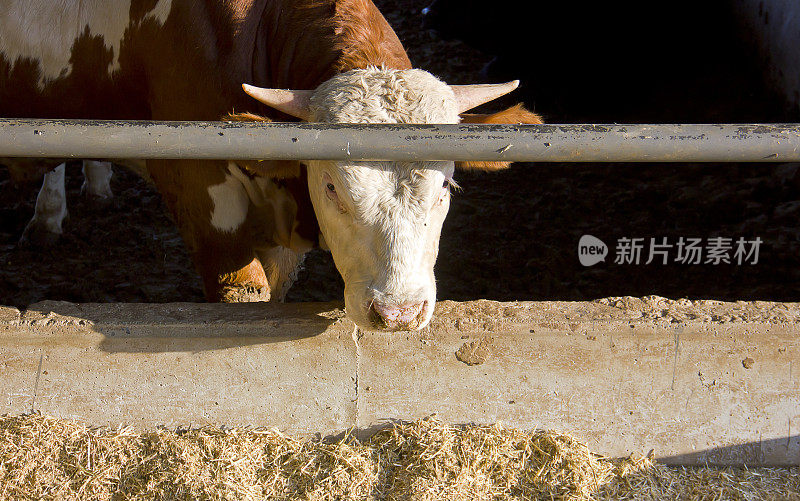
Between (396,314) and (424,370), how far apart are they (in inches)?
Answer: 16.0

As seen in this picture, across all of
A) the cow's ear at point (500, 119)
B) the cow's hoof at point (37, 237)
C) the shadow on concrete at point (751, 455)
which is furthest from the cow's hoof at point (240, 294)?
the cow's hoof at point (37, 237)

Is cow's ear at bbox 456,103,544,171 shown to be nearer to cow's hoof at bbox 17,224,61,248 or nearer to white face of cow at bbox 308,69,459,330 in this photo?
white face of cow at bbox 308,69,459,330

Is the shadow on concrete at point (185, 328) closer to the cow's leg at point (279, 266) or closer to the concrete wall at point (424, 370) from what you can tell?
the concrete wall at point (424, 370)

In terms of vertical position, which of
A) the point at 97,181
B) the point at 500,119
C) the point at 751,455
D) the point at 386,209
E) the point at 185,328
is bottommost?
the point at 751,455

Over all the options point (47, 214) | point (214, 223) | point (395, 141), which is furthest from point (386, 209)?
point (47, 214)

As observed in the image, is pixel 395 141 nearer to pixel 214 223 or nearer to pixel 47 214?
pixel 214 223

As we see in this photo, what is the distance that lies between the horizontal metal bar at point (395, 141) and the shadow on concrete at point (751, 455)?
1050 millimetres

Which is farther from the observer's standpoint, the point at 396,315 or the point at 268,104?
the point at 268,104

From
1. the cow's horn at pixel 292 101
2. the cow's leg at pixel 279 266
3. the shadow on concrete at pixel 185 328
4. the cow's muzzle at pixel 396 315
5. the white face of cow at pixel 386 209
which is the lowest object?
the cow's leg at pixel 279 266

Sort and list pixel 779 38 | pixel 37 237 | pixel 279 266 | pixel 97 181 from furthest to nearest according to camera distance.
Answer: pixel 779 38 < pixel 97 181 < pixel 37 237 < pixel 279 266

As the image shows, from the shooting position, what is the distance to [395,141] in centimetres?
208

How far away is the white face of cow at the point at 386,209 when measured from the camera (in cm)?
226

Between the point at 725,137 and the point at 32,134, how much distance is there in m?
1.80

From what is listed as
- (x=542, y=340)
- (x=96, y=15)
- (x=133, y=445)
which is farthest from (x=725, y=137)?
(x=96, y=15)
